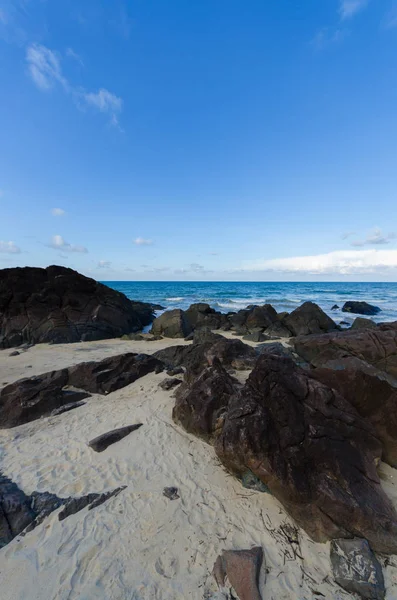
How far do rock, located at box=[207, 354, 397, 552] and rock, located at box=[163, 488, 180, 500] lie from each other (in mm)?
988

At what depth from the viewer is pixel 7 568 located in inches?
150

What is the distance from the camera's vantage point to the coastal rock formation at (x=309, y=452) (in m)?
4.11

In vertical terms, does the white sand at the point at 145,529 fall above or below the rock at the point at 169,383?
below

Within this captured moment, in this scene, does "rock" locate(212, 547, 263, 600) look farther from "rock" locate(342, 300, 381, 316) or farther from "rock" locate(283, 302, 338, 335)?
"rock" locate(342, 300, 381, 316)

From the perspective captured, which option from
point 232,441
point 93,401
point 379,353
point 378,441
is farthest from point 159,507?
point 379,353

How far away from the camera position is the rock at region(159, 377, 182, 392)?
9.33m

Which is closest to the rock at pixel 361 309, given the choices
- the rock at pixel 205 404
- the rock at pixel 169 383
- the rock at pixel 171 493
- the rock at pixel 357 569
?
the rock at pixel 169 383

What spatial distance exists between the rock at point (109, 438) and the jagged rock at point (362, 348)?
19.1 feet

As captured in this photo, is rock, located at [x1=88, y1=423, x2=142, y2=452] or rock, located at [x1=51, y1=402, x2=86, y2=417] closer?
rock, located at [x1=88, y1=423, x2=142, y2=452]

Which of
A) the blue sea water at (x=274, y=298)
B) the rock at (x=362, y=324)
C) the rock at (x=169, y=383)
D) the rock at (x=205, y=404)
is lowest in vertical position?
the blue sea water at (x=274, y=298)

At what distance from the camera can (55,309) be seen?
19719 millimetres

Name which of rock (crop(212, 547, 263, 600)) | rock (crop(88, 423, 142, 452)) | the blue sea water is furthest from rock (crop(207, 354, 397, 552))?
the blue sea water

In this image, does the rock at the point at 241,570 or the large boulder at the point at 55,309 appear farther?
the large boulder at the point at 55,309

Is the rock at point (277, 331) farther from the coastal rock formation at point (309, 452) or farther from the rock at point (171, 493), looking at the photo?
the rock at point (171, 493)
